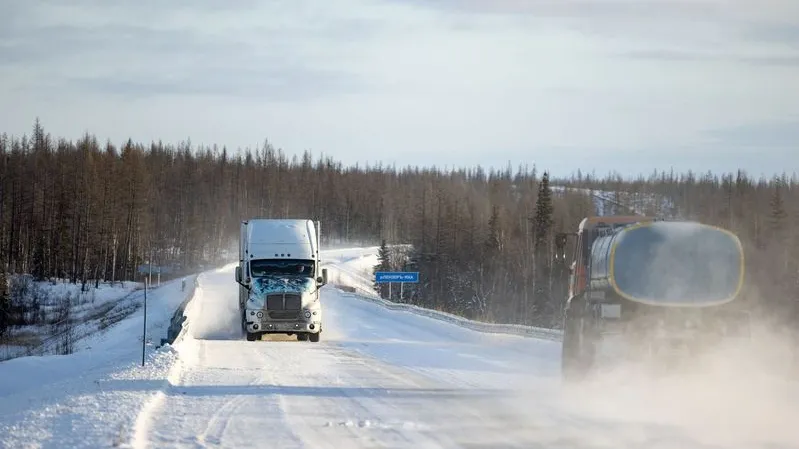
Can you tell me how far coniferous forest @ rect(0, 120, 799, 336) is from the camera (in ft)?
295

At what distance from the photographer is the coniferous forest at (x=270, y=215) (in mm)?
89938

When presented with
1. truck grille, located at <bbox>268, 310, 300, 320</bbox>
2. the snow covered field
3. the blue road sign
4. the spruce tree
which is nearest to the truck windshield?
truck grille, located at <bbox>268, 310, 300, 320</bbox>

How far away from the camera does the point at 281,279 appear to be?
32.1 metres

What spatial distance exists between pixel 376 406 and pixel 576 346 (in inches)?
141

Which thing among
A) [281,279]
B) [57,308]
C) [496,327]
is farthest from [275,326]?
[57,308]

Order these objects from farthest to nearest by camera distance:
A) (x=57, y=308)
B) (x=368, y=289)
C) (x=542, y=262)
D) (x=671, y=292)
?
(x=542, y=262), (x=368, y=289), (x=57, y=308), (x=671, y=292)

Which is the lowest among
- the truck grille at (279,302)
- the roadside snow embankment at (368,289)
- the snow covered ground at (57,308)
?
the snow covered ground at (57,308)

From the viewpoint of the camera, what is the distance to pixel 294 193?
168 m

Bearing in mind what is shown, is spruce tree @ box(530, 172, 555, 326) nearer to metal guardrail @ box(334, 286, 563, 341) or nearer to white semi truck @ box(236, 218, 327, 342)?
metal guardrail @ box(334, 286, 563, 341)

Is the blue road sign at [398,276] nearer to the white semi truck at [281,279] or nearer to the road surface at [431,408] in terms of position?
the white semi truck at [281,279]

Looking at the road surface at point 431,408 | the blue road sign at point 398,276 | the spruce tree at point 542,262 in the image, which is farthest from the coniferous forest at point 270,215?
the road surface at point 431,408

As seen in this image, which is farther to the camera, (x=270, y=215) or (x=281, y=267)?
(x=270, y=215)

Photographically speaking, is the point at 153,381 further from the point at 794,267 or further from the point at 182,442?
the point at 794,267

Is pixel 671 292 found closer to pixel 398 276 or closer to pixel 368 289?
pixel 398 276
